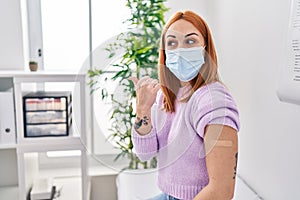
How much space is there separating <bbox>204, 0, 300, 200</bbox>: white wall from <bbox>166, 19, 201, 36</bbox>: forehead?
0.44 meters

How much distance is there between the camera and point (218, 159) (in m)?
0.88

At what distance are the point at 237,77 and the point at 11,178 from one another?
1.58 metres

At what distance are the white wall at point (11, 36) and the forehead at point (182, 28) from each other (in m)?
1.34

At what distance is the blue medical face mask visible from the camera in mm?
906

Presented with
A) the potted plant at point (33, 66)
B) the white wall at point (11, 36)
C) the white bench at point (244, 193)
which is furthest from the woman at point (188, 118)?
the white wall at point (11, 36)

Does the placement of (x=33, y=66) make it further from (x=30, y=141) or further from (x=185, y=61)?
(x=185, y=61)

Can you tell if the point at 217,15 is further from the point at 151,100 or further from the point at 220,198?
the point at 220,198

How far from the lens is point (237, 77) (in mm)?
1686

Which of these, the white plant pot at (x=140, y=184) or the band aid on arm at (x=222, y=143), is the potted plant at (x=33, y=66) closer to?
the white plant pot at (x=140, y=184)

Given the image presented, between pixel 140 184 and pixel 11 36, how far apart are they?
1.27 meters

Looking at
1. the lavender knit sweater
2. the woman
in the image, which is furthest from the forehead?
the lavender knit sweater

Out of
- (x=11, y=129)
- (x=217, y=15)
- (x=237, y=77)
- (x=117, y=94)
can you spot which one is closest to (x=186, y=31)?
(x=117, y=94)

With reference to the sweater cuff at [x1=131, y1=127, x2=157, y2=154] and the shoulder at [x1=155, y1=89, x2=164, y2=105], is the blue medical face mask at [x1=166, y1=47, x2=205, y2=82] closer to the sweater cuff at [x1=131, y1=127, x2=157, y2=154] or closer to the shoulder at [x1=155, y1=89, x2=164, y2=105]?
the shoulder at [x1=155, y1=89, x2=164, y2=105]

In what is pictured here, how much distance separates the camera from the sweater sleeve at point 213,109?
88 centimetres
